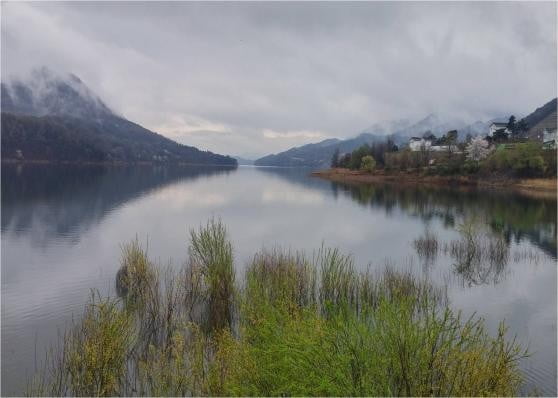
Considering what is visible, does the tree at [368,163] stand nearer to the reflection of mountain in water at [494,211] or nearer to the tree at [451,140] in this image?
the tree at [451,140]

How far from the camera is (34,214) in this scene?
54.8 meters

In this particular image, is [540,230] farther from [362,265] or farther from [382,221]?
[362,265]

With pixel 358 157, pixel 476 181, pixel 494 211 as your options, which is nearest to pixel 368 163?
pixel 358 157

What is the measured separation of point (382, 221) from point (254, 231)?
19.7 meters

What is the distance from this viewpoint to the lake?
20531mm

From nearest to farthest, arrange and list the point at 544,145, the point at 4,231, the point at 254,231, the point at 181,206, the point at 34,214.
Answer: the point at 4,231 → the point at 254,231 → the point at 34,214 → the point at 181,206 → the point at 544,145

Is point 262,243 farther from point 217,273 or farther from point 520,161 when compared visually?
point 520,161

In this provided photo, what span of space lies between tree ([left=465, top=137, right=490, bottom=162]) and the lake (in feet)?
196

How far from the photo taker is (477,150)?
458ft

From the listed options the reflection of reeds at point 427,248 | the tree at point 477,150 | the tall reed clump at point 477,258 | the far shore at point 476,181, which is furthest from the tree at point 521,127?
the reflection of reeds at point 427,248

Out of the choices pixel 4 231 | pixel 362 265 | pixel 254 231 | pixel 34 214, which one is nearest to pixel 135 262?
pixel 362 265

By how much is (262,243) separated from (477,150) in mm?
121217

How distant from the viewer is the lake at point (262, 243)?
20.5 metres

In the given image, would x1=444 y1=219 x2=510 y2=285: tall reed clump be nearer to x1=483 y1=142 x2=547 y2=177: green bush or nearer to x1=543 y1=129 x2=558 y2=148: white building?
x1=483 y1=142 x2=547 y2=177: green bush
